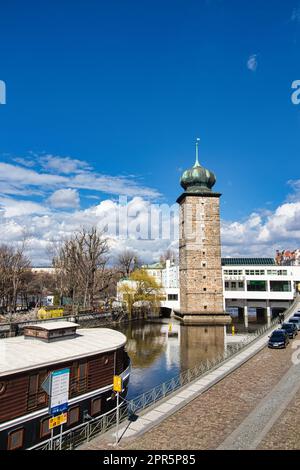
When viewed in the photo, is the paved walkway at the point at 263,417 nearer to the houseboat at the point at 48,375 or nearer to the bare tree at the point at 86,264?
the houseboat at the point at 48,375

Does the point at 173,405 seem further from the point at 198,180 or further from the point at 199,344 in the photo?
the point at 198,180

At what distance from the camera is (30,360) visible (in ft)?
52.9

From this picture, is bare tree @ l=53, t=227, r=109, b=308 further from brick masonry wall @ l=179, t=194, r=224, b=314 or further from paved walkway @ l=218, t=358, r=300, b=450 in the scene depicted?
paved walkway @ l=218, t=358, r=300, b=450

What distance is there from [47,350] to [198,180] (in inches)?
2363

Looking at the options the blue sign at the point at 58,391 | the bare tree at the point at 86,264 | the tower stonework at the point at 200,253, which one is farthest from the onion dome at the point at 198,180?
the blue sign at the point at 58,391

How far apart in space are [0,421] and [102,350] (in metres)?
6.75

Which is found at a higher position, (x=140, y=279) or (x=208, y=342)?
(x=140, y=279)

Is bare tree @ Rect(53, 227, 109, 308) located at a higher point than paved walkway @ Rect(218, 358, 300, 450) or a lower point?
higher

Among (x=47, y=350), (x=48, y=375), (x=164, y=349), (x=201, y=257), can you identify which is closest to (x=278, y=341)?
(x=164, y=349)

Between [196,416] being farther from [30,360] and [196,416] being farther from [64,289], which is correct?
[64,289]

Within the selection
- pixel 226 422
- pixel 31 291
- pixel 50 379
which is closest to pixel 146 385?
pixel 226 422

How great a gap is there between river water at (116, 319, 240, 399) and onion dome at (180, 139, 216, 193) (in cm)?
2924

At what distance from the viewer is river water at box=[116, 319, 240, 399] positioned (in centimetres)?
2941

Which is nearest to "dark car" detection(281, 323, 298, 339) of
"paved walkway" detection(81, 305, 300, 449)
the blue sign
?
"paved walkway" detection(81, 305, 300, 449)
